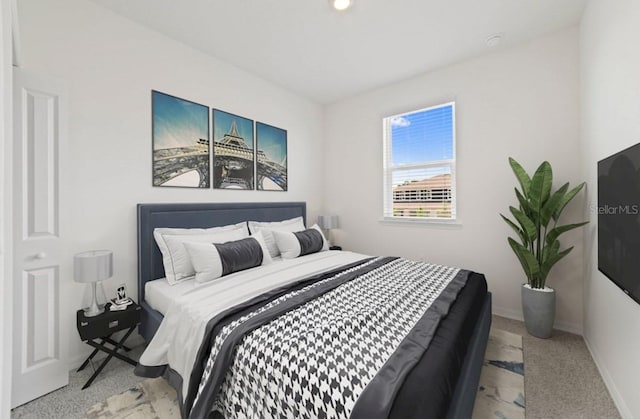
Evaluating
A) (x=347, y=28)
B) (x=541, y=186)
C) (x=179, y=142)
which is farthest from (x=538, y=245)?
(x=179, y=142)

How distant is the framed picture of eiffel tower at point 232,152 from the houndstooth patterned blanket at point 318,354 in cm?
175

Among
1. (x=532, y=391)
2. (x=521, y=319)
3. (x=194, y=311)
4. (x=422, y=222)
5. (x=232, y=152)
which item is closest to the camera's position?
(x=194, y=311)

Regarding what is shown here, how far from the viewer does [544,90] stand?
2580mm

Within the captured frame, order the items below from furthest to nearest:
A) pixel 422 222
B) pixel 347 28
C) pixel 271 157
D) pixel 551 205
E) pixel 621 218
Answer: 1. pixel 271 157
2. pixel 422 222
3. pixel 347 28
4. pixel 551 205
5. pixel 621 218

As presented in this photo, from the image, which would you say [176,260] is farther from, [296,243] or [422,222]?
[422,222]

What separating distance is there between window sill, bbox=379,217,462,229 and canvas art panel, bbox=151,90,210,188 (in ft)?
7.74

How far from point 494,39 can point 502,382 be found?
3.00 metres

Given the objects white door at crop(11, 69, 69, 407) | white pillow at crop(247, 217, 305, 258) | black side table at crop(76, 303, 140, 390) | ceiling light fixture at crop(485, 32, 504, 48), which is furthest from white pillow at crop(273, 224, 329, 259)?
ceiling light fixture at crop(485, 32, 504, 48)

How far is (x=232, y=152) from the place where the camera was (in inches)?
120

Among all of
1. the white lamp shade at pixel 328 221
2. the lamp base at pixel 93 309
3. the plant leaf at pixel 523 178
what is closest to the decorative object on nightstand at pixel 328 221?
the white lamp shade at pixel 328 221

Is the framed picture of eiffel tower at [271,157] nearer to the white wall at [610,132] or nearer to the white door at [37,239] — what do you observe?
the white door at [37,239]

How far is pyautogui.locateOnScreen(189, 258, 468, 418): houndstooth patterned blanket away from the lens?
100 cm

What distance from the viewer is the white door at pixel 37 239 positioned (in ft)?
5.38

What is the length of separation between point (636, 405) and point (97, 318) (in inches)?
131
